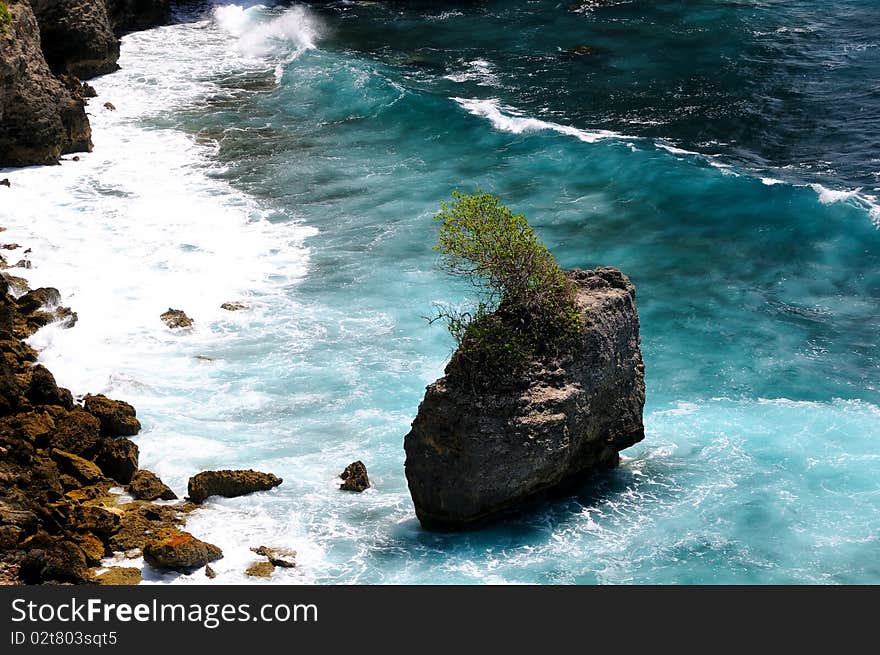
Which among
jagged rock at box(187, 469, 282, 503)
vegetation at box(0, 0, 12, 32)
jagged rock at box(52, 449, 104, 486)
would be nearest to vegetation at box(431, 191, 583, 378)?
jagged rock at box(187, 469, 282, 503)

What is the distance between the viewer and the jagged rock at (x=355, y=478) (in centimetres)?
1672

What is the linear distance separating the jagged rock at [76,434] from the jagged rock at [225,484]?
1.85 meters

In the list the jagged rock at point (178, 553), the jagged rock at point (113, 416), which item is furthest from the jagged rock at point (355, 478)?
the jagged rock at point (113, 416)

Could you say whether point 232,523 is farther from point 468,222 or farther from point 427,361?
point 427,361

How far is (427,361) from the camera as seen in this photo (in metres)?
21.6

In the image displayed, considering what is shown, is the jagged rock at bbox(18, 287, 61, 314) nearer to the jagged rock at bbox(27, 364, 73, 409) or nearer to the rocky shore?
the jagged rock at bbox(27, 364, 73, 409)

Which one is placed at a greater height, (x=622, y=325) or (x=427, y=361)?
(x=622, y=325)

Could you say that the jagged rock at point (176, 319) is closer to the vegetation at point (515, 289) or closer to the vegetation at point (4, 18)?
the vegetation at point (515, 289)

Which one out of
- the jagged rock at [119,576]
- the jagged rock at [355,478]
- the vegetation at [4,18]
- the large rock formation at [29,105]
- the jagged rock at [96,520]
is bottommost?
the jagged rock at [355,478]

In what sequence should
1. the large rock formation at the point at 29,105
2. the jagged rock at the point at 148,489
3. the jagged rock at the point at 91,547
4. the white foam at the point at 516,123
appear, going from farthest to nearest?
the white foam at the point at 516,123
the large rock formation at the point at 29,105
the jagged rock at the point at 148,489
the jagged rock at the point at 91,547

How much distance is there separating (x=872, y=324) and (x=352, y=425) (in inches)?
466

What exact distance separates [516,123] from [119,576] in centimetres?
2501

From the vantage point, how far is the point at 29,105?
Answer: 101 ft

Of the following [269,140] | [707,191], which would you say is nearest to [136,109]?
[269,140]
